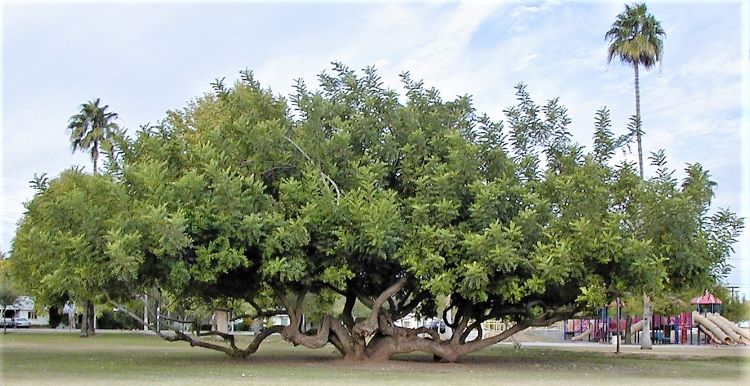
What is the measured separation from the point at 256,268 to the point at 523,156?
907 centimetres

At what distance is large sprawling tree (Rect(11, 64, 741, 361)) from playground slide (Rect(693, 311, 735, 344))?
27194mm

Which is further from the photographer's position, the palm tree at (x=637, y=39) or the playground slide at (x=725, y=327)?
the playground slide at (x=725, y=327)

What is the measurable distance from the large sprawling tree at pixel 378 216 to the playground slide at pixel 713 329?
27.2 m

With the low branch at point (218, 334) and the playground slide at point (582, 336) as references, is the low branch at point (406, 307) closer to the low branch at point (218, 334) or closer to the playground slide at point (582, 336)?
the low branch at point (218, 334)

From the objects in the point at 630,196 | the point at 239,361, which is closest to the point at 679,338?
the point at 630,196

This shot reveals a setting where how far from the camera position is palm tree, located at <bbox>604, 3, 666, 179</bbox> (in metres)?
40.4

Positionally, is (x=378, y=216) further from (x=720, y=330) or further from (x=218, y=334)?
(x=720, y=330)

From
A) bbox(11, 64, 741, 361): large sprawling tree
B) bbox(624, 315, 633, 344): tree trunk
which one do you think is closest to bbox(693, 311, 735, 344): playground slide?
bbox(624, 315, 633, 344): tree trunk

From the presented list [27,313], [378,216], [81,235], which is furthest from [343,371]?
[27,313]

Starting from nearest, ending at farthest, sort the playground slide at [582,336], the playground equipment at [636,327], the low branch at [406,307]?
the low branch at [406,307] → the playground equipment at [636,327] → the playground slide at [582,336]

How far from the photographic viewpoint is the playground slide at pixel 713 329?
165 ft

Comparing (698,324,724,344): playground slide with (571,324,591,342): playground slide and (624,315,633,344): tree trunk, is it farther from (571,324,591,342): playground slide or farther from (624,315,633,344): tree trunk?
(571,324,591,342): playground slide

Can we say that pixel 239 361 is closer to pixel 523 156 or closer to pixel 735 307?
pixel 523 156

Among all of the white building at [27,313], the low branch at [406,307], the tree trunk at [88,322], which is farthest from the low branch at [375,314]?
the white building at [27,313]
